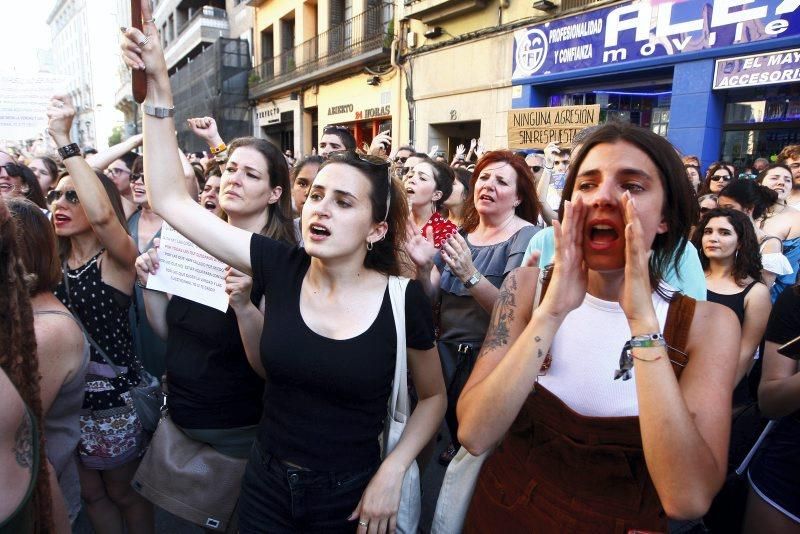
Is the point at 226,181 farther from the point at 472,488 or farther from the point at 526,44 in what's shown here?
the point at 526,44

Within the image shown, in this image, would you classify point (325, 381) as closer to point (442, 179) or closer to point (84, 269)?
point (84, 269)

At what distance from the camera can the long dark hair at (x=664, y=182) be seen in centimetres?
138

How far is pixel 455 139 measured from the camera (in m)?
13.5

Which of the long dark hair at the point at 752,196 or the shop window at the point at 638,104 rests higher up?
the shop window at the point at 638,104

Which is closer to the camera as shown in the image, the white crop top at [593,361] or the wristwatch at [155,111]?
the white crop top at [593,361]

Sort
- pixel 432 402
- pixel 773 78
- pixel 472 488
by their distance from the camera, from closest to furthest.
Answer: pixel 472 488 → pixel 432 402 → pixel 773 78

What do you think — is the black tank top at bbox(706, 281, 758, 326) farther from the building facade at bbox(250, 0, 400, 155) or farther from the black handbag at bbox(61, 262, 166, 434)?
the building facade at bbox(250, 0, 400, 155)

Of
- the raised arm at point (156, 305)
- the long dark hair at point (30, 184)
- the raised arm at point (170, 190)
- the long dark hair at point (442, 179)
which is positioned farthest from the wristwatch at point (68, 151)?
the long dark hair at point (442, 179)

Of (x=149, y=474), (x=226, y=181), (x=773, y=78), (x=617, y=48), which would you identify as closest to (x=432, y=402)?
(x=149, y=474)

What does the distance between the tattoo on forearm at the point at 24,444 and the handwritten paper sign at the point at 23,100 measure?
202 inches

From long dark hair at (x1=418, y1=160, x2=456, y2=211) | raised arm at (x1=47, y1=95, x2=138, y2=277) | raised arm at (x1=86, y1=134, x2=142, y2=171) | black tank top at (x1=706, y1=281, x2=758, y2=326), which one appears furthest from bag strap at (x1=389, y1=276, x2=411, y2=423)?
raised arm at (x1=86, y1=134, x2=142, y2=171)

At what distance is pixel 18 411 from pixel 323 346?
0.79 m

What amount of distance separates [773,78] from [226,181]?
7.84 meters

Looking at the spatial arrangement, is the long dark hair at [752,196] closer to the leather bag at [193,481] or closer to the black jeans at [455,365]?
the black jeans at [455,365]
